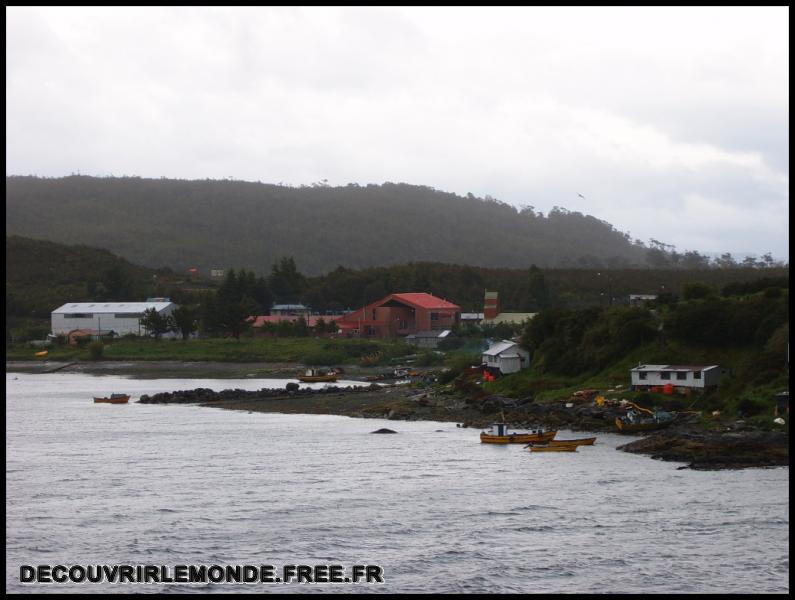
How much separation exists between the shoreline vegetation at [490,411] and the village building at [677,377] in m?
3.69

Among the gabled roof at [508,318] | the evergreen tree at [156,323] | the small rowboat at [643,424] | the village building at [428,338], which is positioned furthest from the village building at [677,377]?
the evergreen tree at [156,323]

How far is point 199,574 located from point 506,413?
107 feet

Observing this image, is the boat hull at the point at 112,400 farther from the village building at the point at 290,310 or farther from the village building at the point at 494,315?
the village building at the point at 290,310

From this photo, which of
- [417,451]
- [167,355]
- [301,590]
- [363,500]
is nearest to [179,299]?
[167,355]

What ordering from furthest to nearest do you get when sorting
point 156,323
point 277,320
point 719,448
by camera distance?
point 277,320, point 156,323, point 719,448

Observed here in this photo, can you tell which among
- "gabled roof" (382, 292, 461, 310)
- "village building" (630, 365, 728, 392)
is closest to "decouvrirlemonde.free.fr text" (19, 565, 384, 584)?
"village building" (630, 365, 728, 392)

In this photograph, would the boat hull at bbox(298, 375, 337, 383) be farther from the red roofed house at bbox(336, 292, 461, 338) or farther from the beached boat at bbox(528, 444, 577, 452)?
the beached boat at bbox(528, 444, 577, 452)

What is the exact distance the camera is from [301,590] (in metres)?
26.0

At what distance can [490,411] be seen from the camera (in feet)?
197

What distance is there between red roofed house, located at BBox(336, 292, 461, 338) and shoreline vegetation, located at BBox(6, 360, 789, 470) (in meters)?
19.1

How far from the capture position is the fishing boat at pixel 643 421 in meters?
50.4

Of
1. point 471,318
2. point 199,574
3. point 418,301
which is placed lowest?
point 199,574

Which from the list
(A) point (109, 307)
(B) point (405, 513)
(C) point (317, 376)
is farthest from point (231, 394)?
(A) point (109, 307)

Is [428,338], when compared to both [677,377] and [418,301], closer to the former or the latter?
[418,301]
